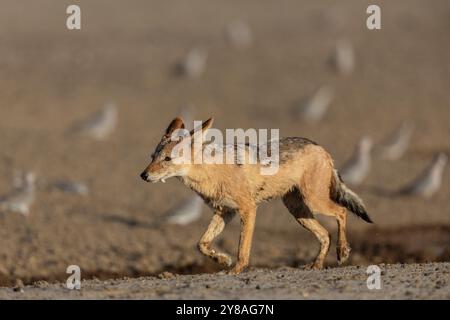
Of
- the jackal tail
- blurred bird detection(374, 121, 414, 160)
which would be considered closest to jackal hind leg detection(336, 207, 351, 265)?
the jackal tail

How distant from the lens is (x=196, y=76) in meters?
29.0

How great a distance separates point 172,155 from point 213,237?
109 centimetres

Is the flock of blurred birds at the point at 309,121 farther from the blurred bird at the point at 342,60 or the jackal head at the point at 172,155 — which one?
the jackal head at the point at 172,155

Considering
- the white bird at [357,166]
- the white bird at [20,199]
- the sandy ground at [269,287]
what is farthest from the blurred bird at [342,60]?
the sandy ground at [269,287]

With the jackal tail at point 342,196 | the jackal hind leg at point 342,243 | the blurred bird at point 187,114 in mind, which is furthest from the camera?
the blurred bird at point 187,114

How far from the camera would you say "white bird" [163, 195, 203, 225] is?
58.0 ft

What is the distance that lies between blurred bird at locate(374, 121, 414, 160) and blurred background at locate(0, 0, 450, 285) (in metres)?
0.03

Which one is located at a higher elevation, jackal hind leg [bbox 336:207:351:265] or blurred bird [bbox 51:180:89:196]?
jackal hind leg [bbox 336:207:351:265]

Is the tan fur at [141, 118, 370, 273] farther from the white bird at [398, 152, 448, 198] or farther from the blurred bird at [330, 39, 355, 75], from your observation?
the blurred bird at [330, 39, 355, 75]

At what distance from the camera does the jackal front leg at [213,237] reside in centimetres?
1114

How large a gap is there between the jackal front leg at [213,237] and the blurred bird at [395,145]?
12.1 metres
